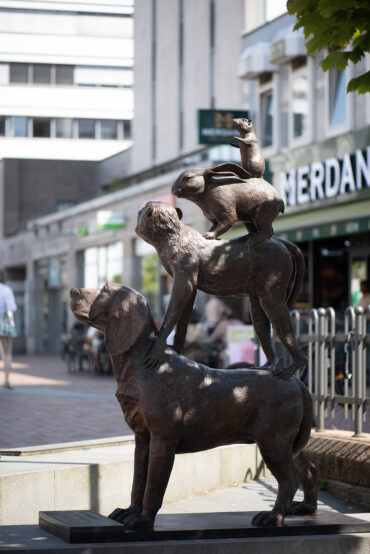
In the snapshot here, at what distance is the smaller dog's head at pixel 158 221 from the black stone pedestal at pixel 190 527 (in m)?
1.27

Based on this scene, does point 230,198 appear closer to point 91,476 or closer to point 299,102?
point 91,476

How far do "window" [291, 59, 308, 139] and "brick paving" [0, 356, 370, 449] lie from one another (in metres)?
7.31

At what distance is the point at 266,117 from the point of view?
2241 cm

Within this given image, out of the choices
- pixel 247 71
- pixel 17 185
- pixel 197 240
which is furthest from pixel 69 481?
pixel 17 185

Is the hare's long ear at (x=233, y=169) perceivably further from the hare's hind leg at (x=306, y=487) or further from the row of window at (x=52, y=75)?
the row of window at (x=52, y=75)

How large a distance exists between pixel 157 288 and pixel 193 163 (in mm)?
4449

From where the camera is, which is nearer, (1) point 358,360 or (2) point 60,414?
(1) point 358,360

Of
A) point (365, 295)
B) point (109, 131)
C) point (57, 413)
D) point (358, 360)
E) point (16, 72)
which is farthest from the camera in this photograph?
point (109, 131)

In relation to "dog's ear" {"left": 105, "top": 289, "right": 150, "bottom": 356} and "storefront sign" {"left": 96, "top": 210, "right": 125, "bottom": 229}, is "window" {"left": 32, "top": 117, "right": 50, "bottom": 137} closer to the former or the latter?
"storefront sign" {"left": 96, "top": 210, "right": 125, "bottom": 229}

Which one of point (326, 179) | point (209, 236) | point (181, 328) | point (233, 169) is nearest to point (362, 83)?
point (233, 169)

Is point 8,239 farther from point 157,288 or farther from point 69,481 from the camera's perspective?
point 69,481

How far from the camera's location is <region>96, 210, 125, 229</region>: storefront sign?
95.1 ft

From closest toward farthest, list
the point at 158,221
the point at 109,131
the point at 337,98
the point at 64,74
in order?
Answer: 1. the point at 158,221
2. the point at 337,98
3. the point at 64,74
4. the point at 109,131

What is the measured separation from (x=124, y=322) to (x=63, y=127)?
656 inches
